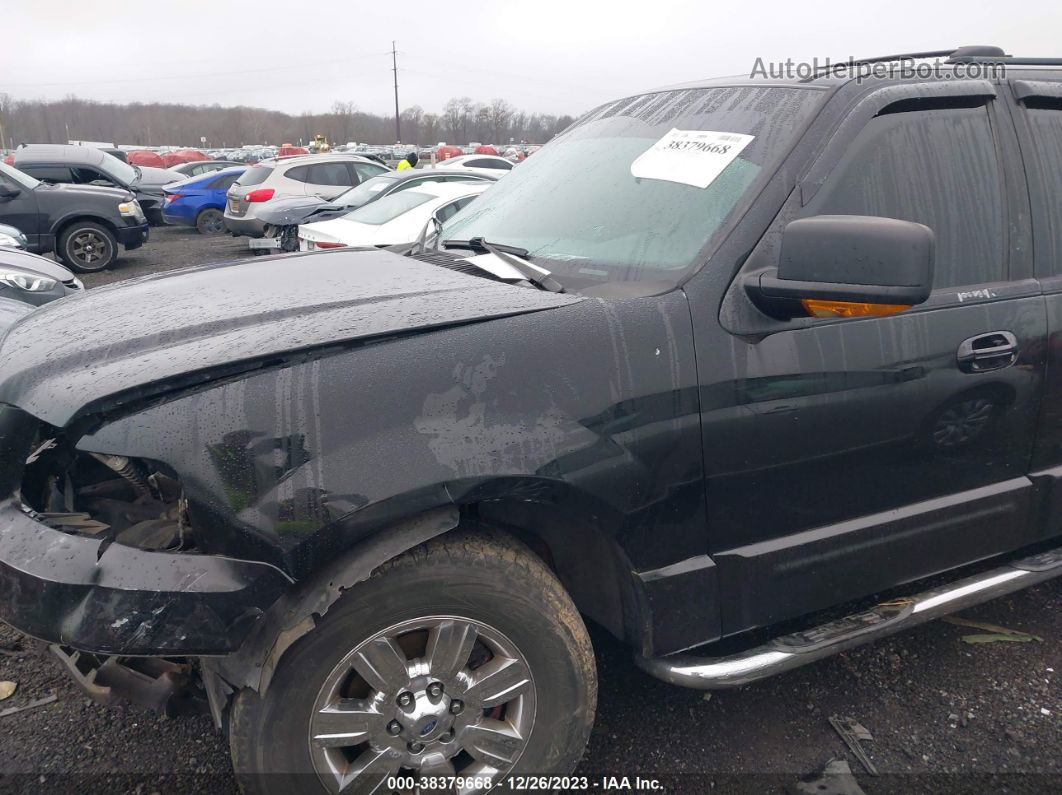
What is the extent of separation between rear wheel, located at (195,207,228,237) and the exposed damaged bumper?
16.7 metres

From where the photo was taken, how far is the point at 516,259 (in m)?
2.47

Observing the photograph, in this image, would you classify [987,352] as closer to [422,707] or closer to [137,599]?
[422,707]

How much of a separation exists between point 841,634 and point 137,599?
1837mm

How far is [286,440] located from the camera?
167 cm

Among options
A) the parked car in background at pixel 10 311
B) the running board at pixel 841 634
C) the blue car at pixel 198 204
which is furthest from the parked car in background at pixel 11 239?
the running board at pixel 841 634

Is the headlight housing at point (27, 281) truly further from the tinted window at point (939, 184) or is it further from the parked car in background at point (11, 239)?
the tinted window at point (939, 184)

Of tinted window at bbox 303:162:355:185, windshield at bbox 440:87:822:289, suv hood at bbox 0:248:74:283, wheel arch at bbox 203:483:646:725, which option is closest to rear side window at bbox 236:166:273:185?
tinted window at bbox 303:162:355:185

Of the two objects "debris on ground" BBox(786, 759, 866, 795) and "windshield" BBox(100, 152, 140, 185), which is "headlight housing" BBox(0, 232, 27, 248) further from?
"debris on ground" BBox(786, 759, 866, 795)

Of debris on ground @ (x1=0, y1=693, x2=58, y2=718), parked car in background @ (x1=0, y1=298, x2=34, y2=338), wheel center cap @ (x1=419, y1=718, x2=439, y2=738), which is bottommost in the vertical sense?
debris on ground @ (x1=0, y1=693, x2=58, y2=718)

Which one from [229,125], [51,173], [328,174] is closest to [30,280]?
[51,173]

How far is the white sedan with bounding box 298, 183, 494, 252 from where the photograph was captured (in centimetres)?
771

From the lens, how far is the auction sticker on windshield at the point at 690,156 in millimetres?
2309

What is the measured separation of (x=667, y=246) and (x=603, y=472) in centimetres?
70

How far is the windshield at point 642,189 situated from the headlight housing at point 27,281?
4358mm
